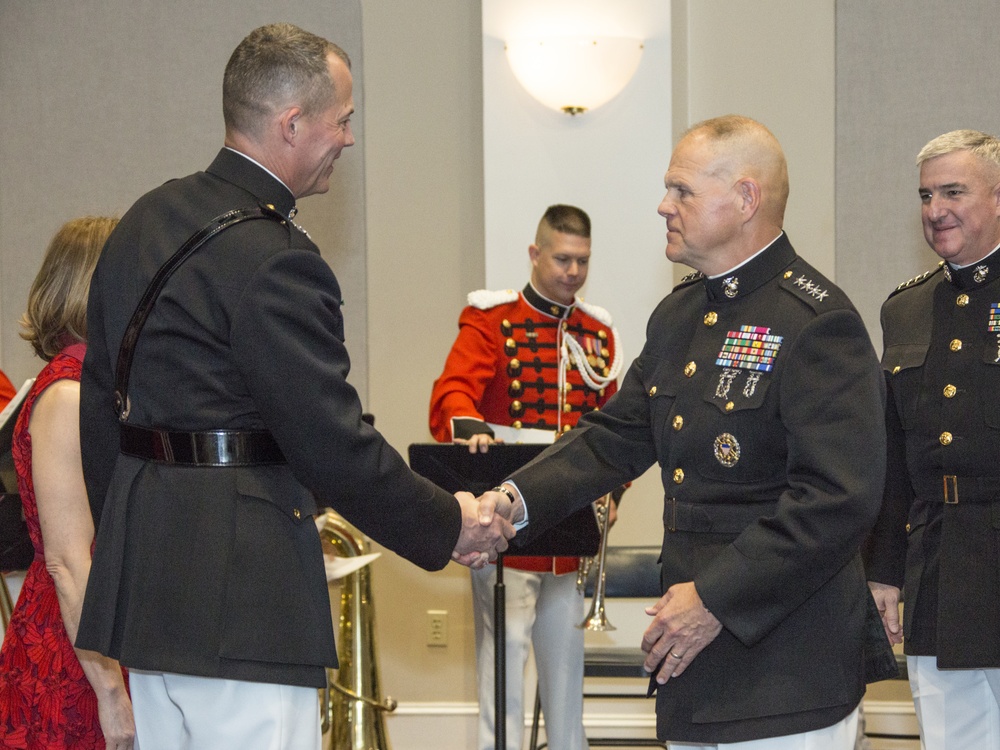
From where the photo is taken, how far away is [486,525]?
2.42 m

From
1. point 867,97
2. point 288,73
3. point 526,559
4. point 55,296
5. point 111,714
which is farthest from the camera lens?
point 867,97

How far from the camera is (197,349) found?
1.87 meters

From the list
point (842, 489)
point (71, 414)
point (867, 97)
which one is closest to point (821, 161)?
point (867, 97)

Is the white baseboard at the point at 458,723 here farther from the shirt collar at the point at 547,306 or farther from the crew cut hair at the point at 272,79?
the crew cut hair at the point at 272,79

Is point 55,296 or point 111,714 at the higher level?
point 55,296

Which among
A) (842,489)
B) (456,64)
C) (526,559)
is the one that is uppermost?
(456,64)

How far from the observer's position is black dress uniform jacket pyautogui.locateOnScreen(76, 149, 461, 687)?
183 centimetres

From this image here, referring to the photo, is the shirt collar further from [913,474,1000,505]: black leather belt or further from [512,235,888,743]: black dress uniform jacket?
[512,235,888,743]: black dress uniform jacket

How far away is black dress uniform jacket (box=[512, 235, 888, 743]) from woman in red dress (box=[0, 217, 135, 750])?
1.12m

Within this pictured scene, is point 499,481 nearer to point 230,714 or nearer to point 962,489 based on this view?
point 962,489

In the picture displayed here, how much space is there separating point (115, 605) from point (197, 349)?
442mm

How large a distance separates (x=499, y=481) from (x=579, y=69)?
2042 mm

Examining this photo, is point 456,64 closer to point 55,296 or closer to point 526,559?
point 526,559

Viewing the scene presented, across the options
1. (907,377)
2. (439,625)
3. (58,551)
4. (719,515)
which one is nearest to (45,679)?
(58,551)
